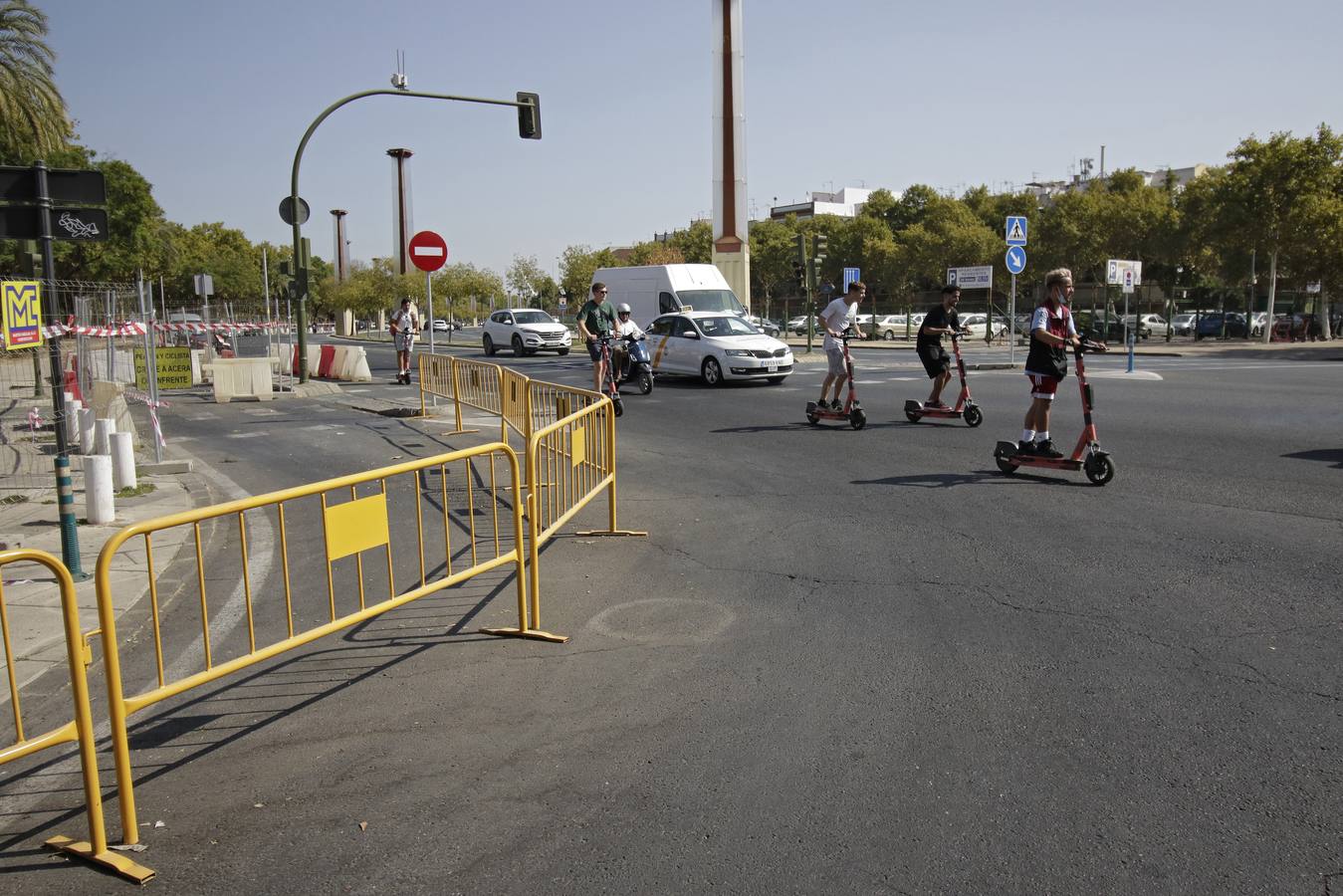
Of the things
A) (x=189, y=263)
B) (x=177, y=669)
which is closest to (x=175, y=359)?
(x=177, y=669)

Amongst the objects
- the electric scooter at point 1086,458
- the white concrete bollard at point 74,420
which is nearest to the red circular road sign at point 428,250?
the white concrete bollard at point 74,420

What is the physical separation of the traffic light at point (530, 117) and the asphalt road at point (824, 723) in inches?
628

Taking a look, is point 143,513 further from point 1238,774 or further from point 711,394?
point 711,394

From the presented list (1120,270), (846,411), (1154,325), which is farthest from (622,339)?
(1154,325)

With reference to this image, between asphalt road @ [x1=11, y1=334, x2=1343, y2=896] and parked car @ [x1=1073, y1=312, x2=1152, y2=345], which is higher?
parked car @ [x1=1073, y1=312, x2=1152, y2=345]

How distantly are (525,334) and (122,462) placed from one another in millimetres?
25289

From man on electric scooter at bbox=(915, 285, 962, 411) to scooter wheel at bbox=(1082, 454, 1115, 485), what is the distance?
3.53 metres

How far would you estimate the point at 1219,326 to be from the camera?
47906mm

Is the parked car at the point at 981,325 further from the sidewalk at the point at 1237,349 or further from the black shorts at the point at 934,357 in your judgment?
the black shorts at the point at 934,357

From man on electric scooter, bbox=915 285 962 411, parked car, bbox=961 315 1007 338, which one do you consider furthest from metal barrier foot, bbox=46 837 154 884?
parked car, bbox=961 315 1007 338

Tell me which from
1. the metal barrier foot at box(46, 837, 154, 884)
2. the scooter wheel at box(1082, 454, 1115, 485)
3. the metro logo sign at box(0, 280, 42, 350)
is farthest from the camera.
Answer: the scooter wheel at box(1082, 454, 1115, 485)

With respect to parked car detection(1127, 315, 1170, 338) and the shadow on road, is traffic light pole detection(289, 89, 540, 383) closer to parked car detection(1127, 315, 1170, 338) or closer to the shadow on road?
the shadow on road

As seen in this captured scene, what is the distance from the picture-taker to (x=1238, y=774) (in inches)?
149

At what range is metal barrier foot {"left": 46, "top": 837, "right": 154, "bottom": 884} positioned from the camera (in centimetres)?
327
